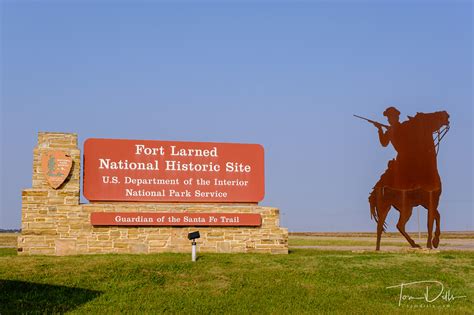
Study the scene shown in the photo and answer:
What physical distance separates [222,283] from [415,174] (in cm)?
1113

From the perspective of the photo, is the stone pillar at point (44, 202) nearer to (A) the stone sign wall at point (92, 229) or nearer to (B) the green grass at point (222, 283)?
(A) the stone sign wall at point (92, 229)

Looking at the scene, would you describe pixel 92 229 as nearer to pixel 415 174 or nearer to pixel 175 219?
pixel 175 219

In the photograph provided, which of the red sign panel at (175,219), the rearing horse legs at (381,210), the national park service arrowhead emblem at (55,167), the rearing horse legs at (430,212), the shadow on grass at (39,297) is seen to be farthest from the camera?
the rearing horse legs at (381,210)

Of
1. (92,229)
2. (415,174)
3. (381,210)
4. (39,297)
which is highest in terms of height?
(415,174)

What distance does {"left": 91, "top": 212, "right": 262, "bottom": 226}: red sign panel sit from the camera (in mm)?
21312

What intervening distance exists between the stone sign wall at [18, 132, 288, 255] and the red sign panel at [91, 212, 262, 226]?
122 mm

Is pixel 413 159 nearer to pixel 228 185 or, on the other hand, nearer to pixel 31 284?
pixel 228 185

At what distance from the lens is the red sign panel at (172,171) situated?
72.2 ft

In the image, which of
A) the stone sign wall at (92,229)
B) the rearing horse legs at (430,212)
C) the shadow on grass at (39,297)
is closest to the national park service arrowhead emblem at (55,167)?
the stone sign wall at (92,229)

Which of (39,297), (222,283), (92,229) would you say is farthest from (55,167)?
(222,283)

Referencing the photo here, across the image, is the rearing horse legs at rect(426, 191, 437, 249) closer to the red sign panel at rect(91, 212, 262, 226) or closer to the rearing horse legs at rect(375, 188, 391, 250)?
the rearing horse legs at rect(375, 188, 391, 250)

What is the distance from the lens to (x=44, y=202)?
21.1m

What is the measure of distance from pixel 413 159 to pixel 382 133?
1587 mm

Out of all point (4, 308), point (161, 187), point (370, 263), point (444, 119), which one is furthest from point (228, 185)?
point (4, 308)
